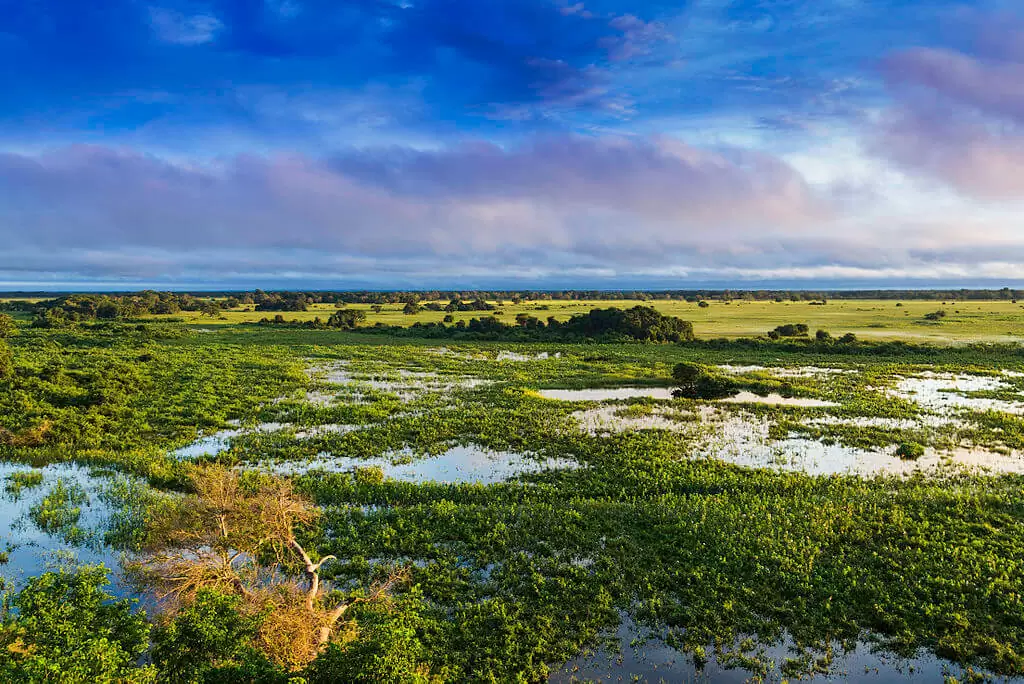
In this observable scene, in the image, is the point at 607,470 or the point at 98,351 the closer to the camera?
the point at 607,470

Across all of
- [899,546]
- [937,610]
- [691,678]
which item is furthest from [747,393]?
[691,678]

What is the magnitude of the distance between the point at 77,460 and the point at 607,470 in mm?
26582

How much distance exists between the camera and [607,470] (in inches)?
1006

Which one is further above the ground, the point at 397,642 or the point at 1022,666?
the point at 397,642

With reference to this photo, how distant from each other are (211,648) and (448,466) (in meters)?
17.1

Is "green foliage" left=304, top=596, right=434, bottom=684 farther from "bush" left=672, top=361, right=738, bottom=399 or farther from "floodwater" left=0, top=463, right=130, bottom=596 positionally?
"bush" left=672, top=361, right=738, bottom=399

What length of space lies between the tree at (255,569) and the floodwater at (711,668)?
17.5 feet

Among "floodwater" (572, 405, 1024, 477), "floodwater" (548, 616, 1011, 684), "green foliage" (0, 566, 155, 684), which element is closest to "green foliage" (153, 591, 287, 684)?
"green foliage" (0, 566, 155, 684)

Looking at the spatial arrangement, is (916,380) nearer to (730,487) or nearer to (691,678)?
(730,487)

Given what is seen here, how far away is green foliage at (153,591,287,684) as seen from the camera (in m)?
8.84

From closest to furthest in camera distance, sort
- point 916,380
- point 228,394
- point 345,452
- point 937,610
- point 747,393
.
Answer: point 937,610 → point 345,452 → point 228,394 → point 747,393 → point 916,380

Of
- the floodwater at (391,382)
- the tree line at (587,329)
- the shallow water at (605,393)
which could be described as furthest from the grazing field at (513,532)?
the tree line at (587,329)

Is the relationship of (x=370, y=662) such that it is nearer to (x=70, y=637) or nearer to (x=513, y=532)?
(x=70, y=637)

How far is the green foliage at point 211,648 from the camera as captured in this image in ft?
29.0
